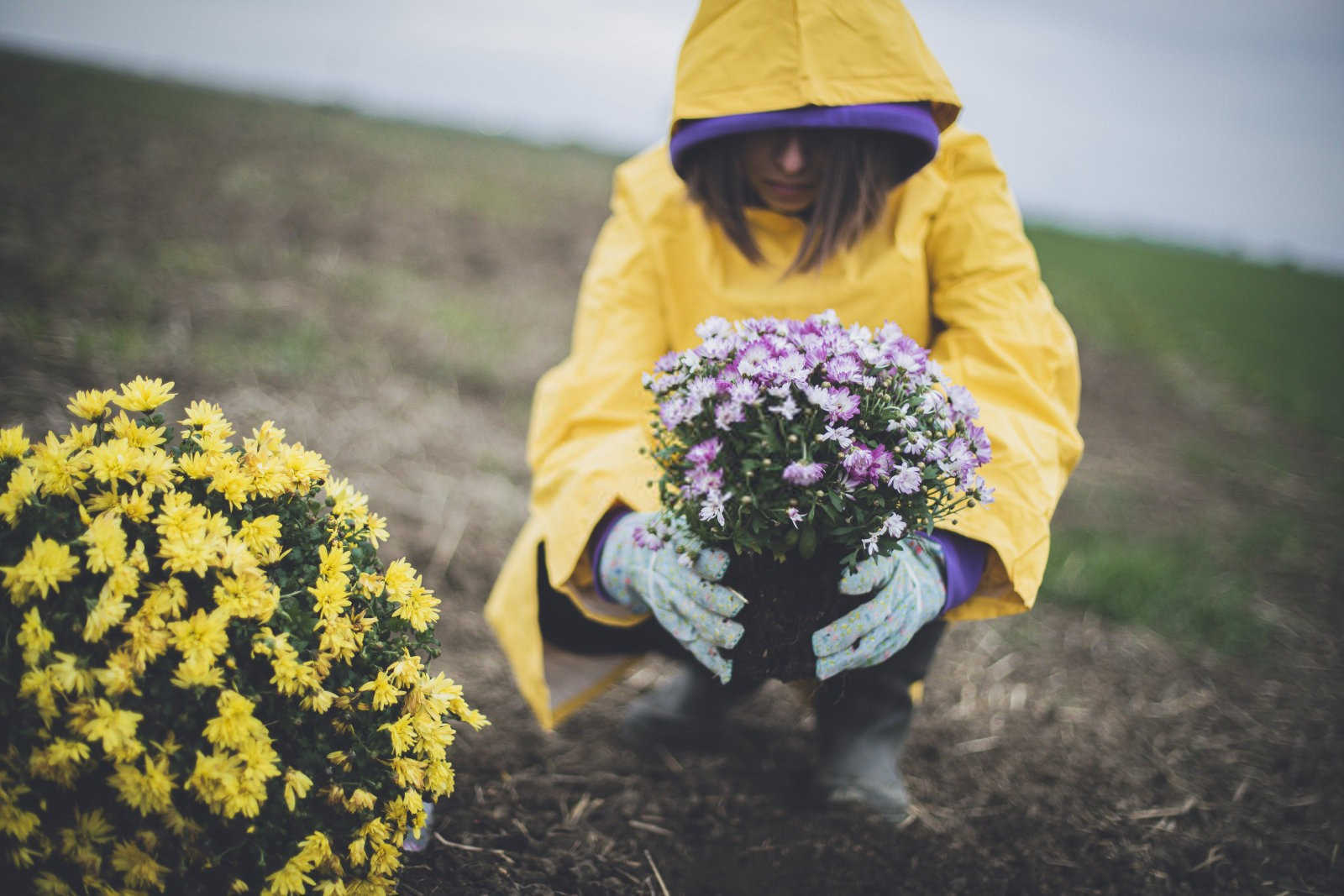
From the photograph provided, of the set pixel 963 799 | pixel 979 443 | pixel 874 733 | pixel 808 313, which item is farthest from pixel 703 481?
pixel 963 799

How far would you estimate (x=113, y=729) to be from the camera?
1.08 metres

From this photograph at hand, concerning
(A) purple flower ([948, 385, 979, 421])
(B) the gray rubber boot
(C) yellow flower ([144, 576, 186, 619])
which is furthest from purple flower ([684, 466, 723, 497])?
(B) the gray rubber boot

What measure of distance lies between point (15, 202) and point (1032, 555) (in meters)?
7.84

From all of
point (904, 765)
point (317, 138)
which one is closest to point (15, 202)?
point (317, 138)

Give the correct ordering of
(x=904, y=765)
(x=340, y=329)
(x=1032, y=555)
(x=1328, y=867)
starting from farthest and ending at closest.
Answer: (x=340, y=329)
(x=904, y=765)
(x=1328, y=867)
(x=1032, y=555)

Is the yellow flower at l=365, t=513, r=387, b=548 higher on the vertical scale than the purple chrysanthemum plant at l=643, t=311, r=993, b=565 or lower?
lower

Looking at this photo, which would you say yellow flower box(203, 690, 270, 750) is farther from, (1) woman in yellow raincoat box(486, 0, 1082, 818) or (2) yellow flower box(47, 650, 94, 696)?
(1) woman in yellow raincoat box(486, 0, 1082, 818)

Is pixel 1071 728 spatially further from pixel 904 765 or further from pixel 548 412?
pixel 548 412

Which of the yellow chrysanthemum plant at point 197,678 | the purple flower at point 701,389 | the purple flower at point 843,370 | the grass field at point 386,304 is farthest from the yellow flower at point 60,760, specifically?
the grass field at point 386,304

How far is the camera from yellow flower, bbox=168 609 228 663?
45.2 inches

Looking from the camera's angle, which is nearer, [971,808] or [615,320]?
[615,320]

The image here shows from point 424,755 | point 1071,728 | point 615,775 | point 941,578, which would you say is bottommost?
point 1071,728

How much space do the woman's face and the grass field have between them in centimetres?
266

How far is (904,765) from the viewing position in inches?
102
